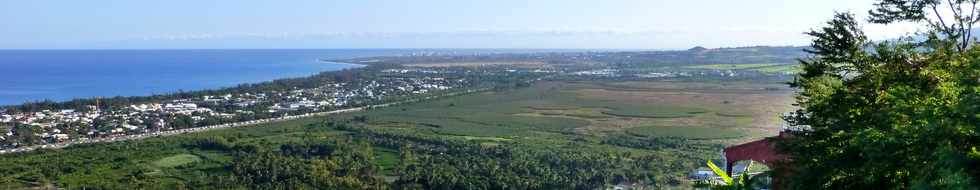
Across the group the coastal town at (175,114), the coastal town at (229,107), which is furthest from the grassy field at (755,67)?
the coastal town at (175,114)

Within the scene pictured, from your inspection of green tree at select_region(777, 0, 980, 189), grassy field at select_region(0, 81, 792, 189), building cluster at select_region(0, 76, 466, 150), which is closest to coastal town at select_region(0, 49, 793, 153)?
building cluster at select_region(0, 76, 466, 150)

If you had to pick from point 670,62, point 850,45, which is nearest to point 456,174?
point 850,45

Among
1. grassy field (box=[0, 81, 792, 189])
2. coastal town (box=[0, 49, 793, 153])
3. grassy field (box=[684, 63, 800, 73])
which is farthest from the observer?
grassy field (box=[684, 63, 800, 73])

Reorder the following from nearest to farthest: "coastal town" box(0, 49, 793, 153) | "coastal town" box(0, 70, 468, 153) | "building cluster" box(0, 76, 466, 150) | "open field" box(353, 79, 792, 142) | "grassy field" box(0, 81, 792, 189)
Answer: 1. "grassy field" box(0, 81, 792, 189)
2. "coastal town" box(0, 70, 468, 153)
3. "building cluster" box(0, 76, 466, 150)
4. "coastal town" box(0, 49, 793, 153)
5. "open field" box(353, 79, 792, 142)

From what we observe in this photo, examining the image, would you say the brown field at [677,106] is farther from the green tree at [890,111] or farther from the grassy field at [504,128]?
the green tree at [890,111]

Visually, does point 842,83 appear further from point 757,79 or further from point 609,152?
point 757,79

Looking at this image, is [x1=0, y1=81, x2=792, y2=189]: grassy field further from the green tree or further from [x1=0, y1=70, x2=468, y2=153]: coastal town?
the green tree
